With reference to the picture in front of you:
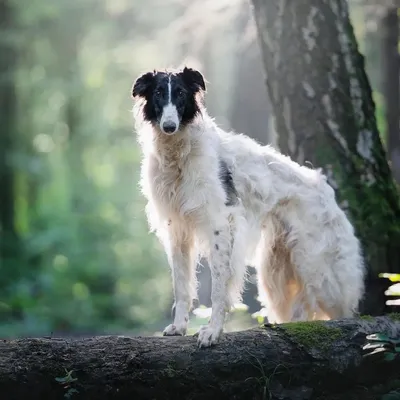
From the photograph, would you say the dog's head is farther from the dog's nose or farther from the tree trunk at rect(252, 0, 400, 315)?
the tree trunk at rect(252, 0, 400, 315)

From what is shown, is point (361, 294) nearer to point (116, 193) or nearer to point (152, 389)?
point (152, 389)

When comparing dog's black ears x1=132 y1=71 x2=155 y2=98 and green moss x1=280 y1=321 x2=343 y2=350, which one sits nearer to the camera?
green moss x1=280 y1=321 x2=343 y2=350

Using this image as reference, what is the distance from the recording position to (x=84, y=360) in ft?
16.0

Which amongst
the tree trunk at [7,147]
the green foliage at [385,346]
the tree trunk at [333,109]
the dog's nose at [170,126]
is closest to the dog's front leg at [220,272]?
the dog's nose at [170,126]

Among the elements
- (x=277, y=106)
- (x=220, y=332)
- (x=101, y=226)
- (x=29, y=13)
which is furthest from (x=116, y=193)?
(x=220, y=332)

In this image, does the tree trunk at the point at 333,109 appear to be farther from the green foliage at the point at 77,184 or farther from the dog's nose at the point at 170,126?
the green foliage at the point at 77,184

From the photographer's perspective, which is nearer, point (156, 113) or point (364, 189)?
point (156, 113)

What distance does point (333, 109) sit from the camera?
7625 millimetres

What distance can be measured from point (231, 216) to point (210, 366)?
1427mm

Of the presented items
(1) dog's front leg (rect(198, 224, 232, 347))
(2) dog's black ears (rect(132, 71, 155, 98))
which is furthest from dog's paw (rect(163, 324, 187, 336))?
(2) dog's black ears (rect(132, 71, 155, 98))

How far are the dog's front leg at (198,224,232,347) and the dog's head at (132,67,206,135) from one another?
90 cm

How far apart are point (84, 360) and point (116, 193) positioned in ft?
84.0

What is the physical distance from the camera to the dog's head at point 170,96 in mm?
5875

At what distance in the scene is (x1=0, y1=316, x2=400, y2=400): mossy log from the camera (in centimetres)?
478
